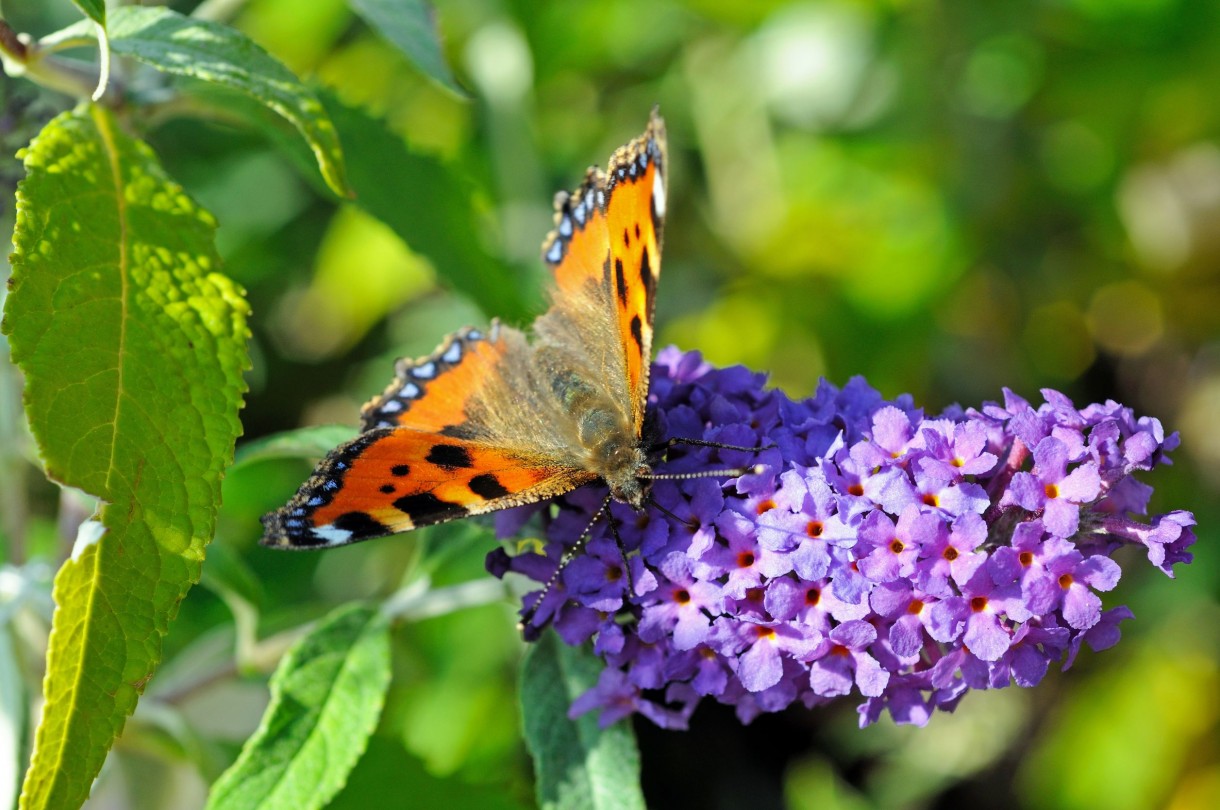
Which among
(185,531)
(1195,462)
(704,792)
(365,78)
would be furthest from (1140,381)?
(185,531)

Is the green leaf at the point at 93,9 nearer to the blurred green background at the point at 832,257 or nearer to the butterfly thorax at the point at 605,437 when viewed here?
the butterfly thorax at the point at 605,437

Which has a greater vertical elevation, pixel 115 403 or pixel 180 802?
pixel 115 403

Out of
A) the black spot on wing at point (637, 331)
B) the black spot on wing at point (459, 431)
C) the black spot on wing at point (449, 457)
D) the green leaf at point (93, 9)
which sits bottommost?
the black spot on wing at point (449, 457)

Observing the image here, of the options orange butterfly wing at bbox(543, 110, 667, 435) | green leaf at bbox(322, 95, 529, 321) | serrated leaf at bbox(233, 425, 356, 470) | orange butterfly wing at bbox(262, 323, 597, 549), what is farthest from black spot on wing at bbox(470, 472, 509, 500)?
green leaf at bbox(322, 95, 529, 321)

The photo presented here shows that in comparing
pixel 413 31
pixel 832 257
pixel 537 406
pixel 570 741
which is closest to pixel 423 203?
pixel 413 31

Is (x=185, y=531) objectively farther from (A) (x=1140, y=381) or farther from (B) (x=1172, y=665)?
(A) (x=1140, y=381)

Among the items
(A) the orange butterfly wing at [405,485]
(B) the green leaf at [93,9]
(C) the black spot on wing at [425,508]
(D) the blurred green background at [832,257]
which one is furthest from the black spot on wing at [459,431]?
(D) the blurred green background at [832,257]

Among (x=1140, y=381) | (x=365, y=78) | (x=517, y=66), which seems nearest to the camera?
(x=517, y=66)

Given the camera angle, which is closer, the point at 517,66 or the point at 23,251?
the point at 23,251
